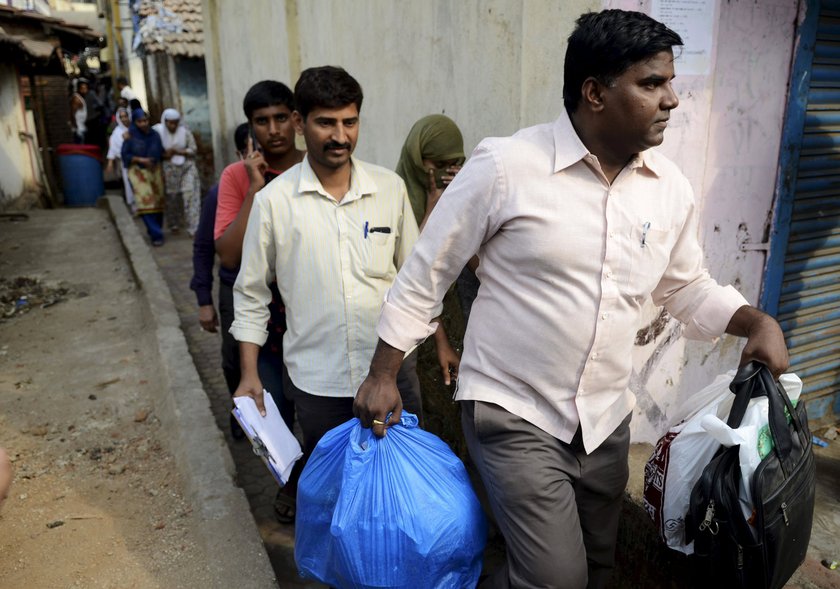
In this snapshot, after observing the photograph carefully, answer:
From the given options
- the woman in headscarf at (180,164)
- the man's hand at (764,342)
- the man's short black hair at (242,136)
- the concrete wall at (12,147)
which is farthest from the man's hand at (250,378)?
the concrete wall at (12,147)

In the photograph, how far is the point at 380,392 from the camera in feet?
6.48

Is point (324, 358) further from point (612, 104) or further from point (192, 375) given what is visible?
point (192, 375)

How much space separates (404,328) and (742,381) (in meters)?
0.93

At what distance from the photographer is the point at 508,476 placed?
188 centimetres

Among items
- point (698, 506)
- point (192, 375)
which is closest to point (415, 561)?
point (698, 506)

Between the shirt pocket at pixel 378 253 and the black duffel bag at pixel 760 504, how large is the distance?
52.5 inches

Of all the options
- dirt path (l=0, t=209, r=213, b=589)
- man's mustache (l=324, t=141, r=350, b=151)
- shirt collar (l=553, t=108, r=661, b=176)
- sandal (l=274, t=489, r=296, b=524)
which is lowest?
sandal (l=274, t=489, r=296, b=524)

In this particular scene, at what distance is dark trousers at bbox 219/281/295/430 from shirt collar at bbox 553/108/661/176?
5.68ft

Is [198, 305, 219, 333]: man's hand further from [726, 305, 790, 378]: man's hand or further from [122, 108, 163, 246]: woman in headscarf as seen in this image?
[122, 108, 163, 246]: woman in headscarf

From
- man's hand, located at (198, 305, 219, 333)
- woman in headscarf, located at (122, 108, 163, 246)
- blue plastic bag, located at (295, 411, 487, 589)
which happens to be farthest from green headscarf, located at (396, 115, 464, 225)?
woman in headscarf, located at (122, 108, 163, 246)

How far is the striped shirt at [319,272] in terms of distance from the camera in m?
2.61

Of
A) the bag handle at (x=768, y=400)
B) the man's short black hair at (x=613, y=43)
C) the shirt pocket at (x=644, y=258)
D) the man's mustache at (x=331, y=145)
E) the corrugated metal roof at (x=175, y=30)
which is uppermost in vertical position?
the corrugated metal roof at (x=175, y=30)

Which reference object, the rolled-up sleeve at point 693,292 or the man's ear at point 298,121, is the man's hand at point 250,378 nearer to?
the man's ear at point 298,121

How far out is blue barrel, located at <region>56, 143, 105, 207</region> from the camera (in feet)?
44.5
